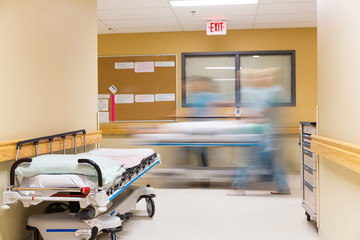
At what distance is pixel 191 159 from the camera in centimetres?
624

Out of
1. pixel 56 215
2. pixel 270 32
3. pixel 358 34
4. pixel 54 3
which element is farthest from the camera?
pixel 270 32

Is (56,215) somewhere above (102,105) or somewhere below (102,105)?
below

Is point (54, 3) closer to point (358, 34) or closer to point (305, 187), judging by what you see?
point (358, 34)

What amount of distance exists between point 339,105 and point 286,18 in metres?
3.68

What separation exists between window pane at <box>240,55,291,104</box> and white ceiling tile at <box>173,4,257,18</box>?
128 centimetres

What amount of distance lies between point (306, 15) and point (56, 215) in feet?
16.1

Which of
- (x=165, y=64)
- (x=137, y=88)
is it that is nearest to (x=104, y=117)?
(x=137, y=88)

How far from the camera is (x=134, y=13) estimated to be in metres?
5.60

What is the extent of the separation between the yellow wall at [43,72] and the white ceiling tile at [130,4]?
0.67m

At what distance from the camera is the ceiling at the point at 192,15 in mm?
5195

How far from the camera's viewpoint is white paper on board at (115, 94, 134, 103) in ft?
22.5

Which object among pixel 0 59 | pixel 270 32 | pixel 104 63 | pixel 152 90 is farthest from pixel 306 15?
pixel 0 59

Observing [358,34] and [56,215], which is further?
[56,215]

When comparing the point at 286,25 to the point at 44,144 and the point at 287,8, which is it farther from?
the point at 44,144
